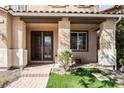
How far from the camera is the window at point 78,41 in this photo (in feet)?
67.9

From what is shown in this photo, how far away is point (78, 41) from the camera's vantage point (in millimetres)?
20719

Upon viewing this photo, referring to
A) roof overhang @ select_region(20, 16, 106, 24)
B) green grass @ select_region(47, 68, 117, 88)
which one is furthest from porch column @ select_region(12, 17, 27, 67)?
green grass @ select_region(47, 68, 117, 88)

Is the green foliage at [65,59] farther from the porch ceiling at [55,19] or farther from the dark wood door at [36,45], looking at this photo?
the dark wood door at [36,45]

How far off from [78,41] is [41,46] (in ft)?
10.7

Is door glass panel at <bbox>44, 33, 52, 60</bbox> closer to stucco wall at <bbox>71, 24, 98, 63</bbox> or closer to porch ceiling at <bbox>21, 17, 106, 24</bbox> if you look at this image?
stucco wall at <bbox>71, 24, 98, 63</bbox>

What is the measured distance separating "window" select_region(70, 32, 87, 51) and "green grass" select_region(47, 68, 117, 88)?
540cm

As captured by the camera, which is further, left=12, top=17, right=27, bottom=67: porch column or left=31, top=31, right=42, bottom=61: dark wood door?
left=31, top=31, right=42, bottom=61: dark wood door

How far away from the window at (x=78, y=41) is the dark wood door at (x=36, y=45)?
9.21 ft

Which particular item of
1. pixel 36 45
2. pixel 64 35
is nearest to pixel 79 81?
pixel 64 35

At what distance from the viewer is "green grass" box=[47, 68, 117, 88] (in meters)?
11.2

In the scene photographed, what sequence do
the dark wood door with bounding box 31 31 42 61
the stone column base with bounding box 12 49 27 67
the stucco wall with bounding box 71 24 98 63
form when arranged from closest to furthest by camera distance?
the stone column base with bounding box 12 49 27 67
the stucco wall with bounding box 71 24 98 63
the dark wood door with bounding box 31 31 42 61

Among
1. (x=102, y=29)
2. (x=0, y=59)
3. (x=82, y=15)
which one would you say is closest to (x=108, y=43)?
(x=102, y=29)

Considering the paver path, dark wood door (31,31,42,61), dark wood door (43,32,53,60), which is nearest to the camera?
the paver path

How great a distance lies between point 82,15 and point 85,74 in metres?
4.17
